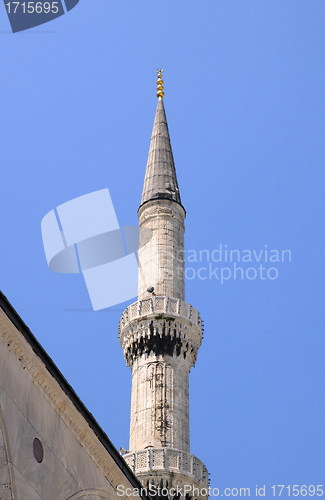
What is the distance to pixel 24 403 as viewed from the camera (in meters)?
10.6

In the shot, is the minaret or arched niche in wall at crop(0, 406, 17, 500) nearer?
arched niche in wall at crop(0, 406, 17, 500)

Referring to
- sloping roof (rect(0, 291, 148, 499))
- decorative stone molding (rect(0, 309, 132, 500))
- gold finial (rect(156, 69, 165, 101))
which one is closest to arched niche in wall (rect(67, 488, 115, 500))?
decorative stone molding (rect(0, 309, 132, 500))

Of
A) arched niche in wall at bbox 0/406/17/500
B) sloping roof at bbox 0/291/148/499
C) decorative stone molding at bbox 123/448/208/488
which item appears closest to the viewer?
arched niche in wall at bbox 0/406/17/500

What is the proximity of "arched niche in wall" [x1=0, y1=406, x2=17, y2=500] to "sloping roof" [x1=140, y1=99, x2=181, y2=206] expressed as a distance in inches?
708

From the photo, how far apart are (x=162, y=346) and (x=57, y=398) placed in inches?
470

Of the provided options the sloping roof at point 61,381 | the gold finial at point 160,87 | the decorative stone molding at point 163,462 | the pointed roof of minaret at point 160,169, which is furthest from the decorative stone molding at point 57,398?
the gold finial at point 160,87

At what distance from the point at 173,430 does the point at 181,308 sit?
427 centimetres

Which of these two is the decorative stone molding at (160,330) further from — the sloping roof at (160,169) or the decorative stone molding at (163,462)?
the sloping roof at (160,169)

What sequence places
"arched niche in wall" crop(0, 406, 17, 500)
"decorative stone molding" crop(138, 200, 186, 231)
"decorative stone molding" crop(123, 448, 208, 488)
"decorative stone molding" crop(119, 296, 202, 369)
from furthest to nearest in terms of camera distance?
"decorative stone molding" crop(138, 200, 186, 231) < "decorative stone molding" crop(119, 296, 202, 369) < "decorative stone molding" crop(123, 448, 208, 488) < "arched niche in wall" crop(0, 406, 17, 500)

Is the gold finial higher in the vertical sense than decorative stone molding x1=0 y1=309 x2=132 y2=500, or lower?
higher

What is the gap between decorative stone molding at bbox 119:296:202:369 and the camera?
2352 cm

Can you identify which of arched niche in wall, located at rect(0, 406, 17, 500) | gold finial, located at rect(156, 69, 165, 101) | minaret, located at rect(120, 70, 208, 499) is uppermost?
gold finial, located at rect(156, 69, 165, 101)

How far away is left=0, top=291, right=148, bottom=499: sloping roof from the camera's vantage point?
10583 millimetres

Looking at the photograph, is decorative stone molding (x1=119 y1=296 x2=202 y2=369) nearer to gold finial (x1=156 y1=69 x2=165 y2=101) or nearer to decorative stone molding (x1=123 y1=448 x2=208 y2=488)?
decorative stone molding (x1=123 y1=448 x2=208 y2=488)
